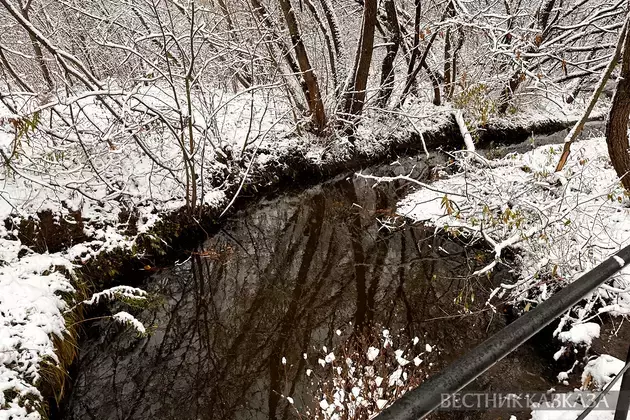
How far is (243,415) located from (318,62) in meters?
9.13

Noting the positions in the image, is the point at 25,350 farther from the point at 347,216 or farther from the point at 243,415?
the point at 347,216

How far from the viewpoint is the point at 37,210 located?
5.07m

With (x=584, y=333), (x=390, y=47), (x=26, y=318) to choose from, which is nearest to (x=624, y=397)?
(x=584, y=333)

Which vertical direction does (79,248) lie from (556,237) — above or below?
above

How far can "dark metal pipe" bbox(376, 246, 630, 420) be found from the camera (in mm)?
645

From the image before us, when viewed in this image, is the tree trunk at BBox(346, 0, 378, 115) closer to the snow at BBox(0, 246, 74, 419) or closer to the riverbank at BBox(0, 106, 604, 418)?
the riverbank at BBox(0, 106, 604, 418)

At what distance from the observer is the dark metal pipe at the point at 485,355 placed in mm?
645

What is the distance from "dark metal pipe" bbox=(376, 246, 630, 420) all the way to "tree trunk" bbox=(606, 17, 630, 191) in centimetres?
396

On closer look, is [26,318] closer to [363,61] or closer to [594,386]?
[594,386]

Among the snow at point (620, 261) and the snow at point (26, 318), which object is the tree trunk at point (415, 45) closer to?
the snow at point (26, 318)

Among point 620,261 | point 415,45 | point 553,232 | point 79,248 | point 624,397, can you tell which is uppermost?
point 620,261

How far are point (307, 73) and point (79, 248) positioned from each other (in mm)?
5871

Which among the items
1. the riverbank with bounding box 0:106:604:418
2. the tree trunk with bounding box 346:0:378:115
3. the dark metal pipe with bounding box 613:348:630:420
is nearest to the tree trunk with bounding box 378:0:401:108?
the tree trunk with bounding box 346:0:378:115

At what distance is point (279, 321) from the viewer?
480cm
